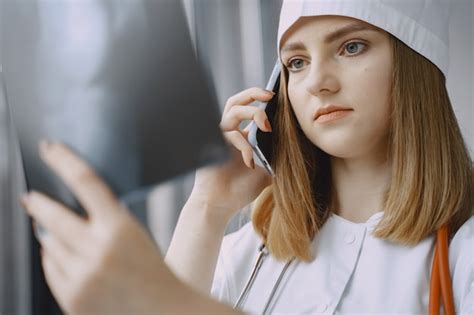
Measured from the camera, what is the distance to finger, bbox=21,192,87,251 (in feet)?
0.87

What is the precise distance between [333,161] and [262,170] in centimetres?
10

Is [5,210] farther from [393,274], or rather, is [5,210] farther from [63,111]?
[393,274]

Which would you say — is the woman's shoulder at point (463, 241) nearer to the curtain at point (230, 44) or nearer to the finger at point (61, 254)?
the curtain at point (230, 44)

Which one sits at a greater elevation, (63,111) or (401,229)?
(63,111)

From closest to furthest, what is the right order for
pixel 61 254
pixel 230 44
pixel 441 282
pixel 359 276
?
pixel 61 254
pixel 441 282
pixel 359 276
pixel 230 44

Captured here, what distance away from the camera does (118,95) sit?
1.07 feet

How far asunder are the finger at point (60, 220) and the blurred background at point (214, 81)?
0.17 ft

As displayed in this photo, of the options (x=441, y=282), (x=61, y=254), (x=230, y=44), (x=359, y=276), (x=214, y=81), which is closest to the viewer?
(x=61, y=254)

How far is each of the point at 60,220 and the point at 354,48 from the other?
0.43 metres

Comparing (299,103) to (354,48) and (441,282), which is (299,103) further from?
(441,282)

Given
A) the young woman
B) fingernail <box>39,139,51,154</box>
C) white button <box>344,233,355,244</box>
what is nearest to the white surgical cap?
the young woman

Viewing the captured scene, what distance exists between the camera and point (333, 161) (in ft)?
2.53

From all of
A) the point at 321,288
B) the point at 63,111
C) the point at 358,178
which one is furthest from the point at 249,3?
the point at 63,111

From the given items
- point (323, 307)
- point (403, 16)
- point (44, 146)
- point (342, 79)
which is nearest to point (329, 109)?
point (342, 79)
